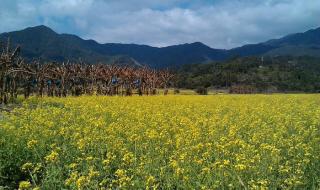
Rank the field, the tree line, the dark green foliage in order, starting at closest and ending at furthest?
the field → the tree line → the dark green foliage

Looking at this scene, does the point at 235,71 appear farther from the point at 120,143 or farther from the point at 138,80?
the point at 120,143

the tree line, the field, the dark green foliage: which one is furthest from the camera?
the dark green foliage

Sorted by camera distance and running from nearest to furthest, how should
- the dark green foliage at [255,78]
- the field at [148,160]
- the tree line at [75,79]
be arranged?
the field at [148,160] → the tree line at [75,79] → the dark green foliage at [255,78]

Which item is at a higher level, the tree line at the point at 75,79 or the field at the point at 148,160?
the tree line at the point at 75,79

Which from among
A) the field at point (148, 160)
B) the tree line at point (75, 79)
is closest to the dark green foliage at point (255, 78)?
the tree line at point (75, 79)

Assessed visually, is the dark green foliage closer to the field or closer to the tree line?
the tree line

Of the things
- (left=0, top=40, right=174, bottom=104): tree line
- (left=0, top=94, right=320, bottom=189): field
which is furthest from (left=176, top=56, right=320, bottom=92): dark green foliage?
(left=0, top=94, right=320, bottom=189): field

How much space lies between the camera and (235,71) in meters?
143

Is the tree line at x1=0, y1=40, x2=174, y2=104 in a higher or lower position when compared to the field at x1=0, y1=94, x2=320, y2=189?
higher

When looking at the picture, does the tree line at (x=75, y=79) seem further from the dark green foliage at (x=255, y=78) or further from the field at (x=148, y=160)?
the dark green foliage at (x=255, y=78)

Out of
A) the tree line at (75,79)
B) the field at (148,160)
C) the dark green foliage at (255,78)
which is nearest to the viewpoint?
the field at (148,160)

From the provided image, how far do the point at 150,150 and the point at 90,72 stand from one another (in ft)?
170

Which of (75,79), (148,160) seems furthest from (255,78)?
(148,160)

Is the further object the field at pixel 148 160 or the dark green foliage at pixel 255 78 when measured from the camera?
the dark green foliage at pixel 255 78
